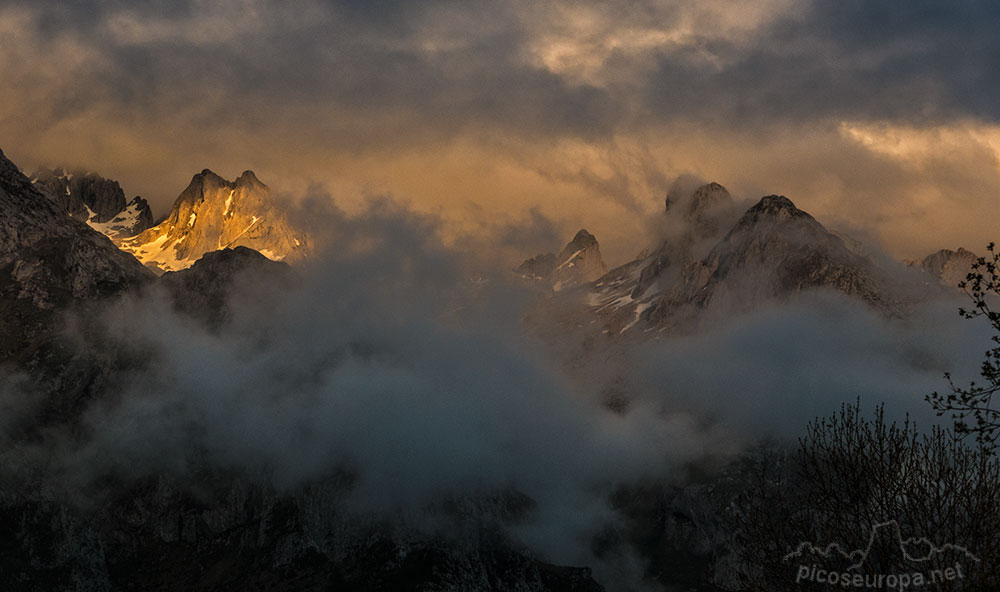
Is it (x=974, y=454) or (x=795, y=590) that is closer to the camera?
(x=795, y=590)

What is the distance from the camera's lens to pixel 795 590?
140 ft

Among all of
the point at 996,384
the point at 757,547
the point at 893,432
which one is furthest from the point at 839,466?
the point at 996,384

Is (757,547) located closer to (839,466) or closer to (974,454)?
(839,466)

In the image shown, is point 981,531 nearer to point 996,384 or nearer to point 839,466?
point 839,466

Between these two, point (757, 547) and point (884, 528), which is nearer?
point (884, 528)

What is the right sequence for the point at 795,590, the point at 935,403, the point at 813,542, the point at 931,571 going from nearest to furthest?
the point at 935,403 → the point at 931,571 → the point at 795,590 → the point at 813,542

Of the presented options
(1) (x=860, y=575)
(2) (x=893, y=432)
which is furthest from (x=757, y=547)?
(2) (x=893, y=432)

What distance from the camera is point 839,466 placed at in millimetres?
48312

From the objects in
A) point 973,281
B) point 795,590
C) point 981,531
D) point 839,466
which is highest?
point 973,281

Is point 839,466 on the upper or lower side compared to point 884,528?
upper

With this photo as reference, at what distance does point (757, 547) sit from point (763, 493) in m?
4.10

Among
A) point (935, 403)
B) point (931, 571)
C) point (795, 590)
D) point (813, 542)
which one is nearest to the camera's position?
point (935, 403)

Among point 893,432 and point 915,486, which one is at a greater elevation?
point 893,432

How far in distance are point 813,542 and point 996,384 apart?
17984 millimetres
